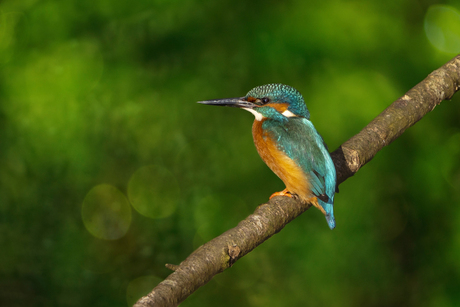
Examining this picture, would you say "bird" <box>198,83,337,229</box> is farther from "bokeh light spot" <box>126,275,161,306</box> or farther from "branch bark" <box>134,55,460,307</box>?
"bokeh light spot" <box>126,275,161,306</box>

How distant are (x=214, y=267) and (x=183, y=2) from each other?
1.81 meters

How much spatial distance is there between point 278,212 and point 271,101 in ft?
1.82

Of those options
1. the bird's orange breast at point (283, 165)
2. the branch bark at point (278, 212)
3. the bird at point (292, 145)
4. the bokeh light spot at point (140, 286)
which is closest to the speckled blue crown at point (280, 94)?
the bird at point (292, 145)

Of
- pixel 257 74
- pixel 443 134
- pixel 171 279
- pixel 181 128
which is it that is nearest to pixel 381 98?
pixel 443 134

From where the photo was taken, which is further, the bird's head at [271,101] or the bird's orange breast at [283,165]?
the bird's head at [271,101]

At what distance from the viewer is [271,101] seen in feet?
6.32

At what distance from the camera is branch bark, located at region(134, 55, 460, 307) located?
1.19m

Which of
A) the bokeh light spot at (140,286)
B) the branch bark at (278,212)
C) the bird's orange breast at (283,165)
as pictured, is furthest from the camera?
the bokeh light spot at (140,286)

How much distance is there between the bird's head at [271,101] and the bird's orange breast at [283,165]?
0.22ft

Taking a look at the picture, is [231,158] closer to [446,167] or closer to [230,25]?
[230,25]

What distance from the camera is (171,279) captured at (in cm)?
119

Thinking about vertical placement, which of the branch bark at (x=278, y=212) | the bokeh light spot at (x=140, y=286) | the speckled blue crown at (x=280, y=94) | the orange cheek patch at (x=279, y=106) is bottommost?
the bokeh light spot at (x=140, y=286)

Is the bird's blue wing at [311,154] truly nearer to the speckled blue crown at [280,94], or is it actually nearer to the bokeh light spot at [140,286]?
the speckled blue crown at [280,94]

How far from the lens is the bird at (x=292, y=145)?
1765 millimetres
